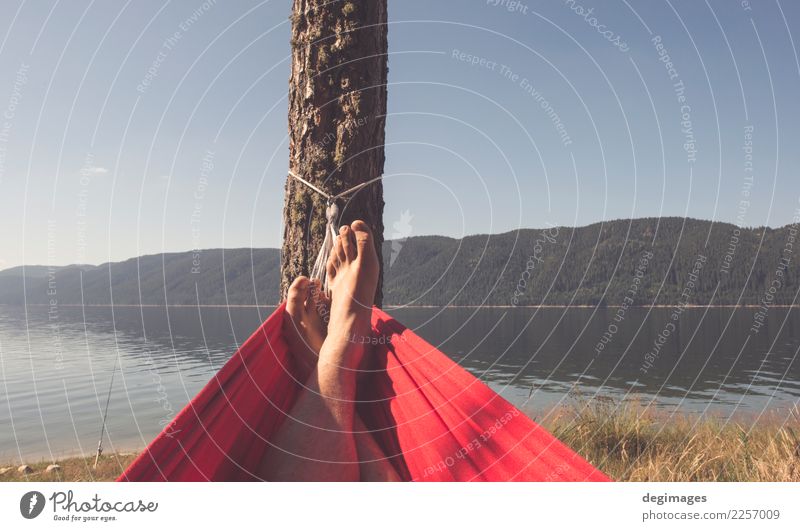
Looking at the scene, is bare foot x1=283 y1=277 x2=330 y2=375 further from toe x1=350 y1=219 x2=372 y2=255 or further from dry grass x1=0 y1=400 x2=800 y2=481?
dry grass x1=0 y1=400 x2=800 y2=481

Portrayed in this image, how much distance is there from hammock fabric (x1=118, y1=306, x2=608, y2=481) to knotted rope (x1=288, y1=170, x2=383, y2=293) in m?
0.27

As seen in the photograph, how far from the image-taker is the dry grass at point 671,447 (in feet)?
11.6

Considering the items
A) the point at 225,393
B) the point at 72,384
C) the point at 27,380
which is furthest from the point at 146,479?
the point at 27,380

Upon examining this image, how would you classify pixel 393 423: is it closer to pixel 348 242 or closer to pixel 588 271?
pixel 348 242

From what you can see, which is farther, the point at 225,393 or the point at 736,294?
the point at 736,294

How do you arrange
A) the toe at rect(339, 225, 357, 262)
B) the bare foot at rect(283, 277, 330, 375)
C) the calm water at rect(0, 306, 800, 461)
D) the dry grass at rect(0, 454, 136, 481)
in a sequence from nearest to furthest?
1. the bare foot at rect(283, 277, 330, 375)
2. the toe at rect(339, 225, 357, 262)
3. the dry grass at rect(0, 454, 136, 481)
4. the calm water at rect(0, 306, 800, 461)

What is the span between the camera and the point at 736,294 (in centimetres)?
8269

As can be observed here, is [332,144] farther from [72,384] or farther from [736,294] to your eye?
[736,294]

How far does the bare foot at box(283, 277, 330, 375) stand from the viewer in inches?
92.8

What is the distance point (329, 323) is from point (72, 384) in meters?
31.2
